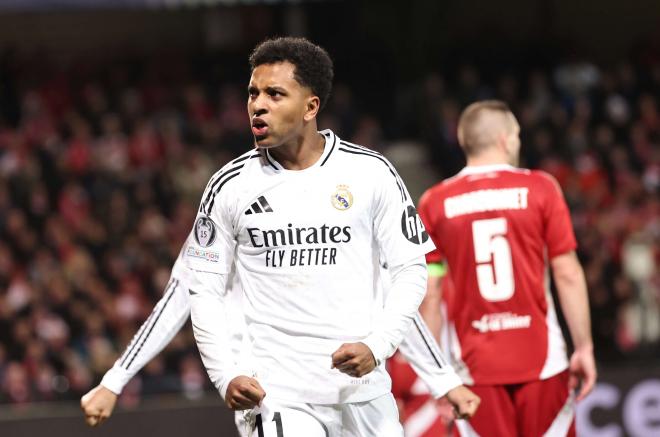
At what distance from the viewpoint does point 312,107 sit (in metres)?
4.79

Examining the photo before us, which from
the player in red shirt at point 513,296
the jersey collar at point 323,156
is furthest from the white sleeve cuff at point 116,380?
the player in red shirt at point 513,296

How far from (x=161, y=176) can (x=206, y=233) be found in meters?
10.8

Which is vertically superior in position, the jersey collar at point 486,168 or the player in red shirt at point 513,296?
the jersey collar at point 486,168

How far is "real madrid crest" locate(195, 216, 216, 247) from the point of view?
4.76 meters

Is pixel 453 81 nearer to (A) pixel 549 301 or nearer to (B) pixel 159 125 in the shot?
(B) pixel 159 125

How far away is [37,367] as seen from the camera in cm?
1238

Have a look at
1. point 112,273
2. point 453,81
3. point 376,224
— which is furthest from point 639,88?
point 376,224

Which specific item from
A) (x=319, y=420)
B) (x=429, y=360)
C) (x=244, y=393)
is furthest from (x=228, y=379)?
(x=429, y=360)

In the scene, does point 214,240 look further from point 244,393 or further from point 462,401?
point 462,401

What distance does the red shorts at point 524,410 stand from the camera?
19.5ft

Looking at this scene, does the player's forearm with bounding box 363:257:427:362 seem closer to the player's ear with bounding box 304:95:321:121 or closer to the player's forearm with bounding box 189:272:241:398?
the player's forearm with bounding box 189:272:241:398

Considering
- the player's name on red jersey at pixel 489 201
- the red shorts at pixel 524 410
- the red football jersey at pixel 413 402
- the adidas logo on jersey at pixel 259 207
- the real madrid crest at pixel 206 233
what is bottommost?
the red football jersey at pixel 413 402

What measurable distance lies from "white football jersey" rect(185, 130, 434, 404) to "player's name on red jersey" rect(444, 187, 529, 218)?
1.19 meters

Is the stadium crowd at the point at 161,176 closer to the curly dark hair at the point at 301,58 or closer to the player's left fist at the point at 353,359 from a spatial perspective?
the curly dark hair at the point at 301,58
